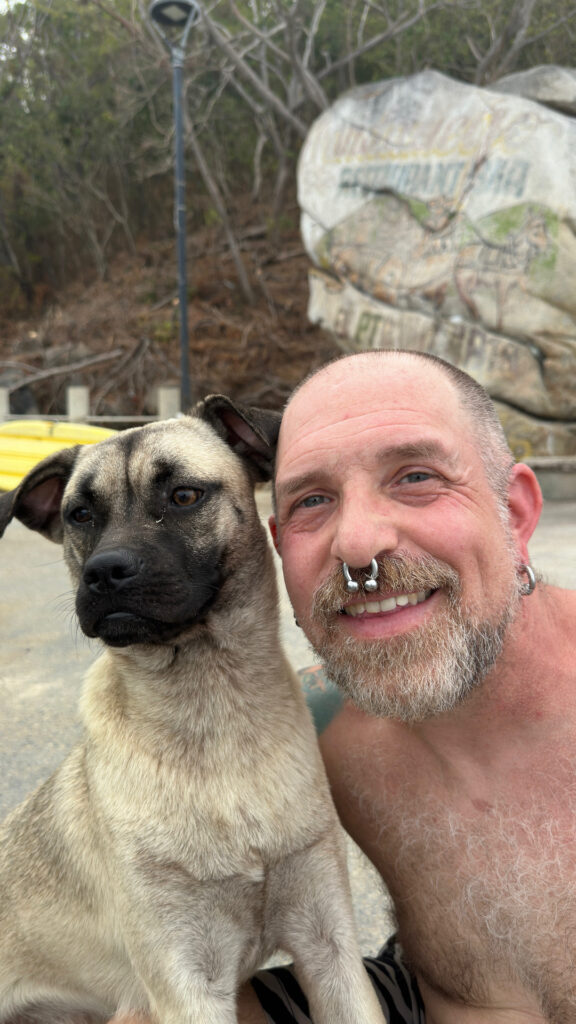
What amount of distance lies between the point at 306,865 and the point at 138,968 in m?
0.39

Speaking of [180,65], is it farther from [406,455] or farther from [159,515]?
[406,455]

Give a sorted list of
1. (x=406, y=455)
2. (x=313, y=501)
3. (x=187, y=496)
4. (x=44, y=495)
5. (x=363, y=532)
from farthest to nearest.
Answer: (x=44, y=495) → (x=187, y=496) → (x=313, y=501) → (x=406, y=455) → (x=363, y=532)

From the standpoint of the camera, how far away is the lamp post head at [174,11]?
939 cm

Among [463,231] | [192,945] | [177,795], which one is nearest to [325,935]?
[192,945]

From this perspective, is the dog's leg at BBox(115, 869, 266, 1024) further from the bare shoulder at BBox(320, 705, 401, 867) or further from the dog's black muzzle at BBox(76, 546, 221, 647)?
the dog's black muzzle at BBox(76, 546, 221, 647)

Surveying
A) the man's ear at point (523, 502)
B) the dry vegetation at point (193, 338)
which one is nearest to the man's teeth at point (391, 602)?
the man's ear at point (523, 502)

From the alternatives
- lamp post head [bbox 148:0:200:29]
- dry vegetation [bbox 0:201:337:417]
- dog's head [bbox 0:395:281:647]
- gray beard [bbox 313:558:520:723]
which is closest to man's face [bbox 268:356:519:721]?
gray beard [bbox 313:558:520:723]

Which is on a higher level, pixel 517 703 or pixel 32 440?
pixel 517 703

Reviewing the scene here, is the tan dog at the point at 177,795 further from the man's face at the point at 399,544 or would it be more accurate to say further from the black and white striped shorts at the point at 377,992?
the man's face at the point at 399,544

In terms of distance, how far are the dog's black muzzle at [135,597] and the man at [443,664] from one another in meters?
0.26

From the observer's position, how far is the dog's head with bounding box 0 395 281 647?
1813 millimetres

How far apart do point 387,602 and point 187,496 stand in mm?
622

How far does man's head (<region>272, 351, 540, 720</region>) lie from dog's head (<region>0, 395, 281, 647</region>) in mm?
217

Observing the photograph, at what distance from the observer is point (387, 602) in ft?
5.34
